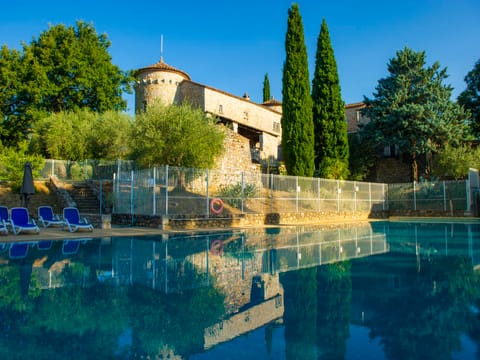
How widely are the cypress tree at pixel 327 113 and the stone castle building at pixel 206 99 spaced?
643cm

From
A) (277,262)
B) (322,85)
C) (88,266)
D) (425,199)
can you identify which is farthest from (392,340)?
(322,85)

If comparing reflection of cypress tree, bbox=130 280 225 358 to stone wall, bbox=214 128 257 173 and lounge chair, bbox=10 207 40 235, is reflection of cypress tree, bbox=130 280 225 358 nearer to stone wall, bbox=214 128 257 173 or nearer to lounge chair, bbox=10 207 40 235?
Answer: lounge chair, bbox=10 207 40 235

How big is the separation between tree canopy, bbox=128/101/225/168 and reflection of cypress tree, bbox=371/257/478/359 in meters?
14.7

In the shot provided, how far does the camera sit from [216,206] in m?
16.3

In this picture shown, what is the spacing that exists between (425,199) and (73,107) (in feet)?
91.7

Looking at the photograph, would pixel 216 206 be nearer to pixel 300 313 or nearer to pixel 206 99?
pixel 300 313

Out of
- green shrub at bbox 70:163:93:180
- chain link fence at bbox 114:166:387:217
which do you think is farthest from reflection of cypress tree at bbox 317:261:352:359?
green shrub at bbox 70:163:93:180

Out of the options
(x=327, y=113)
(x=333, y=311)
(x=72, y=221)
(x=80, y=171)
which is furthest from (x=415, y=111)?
(x=333, y=311)

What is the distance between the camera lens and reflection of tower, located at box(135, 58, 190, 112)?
3478cm

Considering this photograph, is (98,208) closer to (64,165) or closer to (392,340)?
(64,165)

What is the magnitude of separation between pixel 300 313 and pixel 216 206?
40.8 feet

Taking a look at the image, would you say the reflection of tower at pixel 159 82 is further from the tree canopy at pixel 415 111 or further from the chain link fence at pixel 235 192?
the tree canopy at pixel 415 111

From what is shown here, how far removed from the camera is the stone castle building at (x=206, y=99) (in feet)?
109

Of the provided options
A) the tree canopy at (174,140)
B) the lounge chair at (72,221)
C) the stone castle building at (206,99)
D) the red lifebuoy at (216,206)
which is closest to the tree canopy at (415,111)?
the stone castle building at (206,99)
